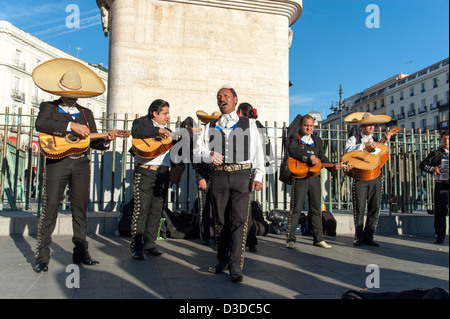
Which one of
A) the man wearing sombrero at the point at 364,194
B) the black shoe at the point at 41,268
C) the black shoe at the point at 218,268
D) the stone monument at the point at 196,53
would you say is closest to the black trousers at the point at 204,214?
the black shoe at the point at 218,268

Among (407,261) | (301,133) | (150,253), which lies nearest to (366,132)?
(301,133)

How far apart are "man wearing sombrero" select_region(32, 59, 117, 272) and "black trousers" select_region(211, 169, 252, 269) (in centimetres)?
142

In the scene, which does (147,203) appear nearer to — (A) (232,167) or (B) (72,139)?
(B) (72,139)

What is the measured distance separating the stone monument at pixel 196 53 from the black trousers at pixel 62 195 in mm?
3834

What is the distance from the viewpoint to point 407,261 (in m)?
5.09

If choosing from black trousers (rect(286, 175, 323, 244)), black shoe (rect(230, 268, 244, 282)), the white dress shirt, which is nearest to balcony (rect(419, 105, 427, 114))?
black trousers (rect(286, 175, 323, 244))

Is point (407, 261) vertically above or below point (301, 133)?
below

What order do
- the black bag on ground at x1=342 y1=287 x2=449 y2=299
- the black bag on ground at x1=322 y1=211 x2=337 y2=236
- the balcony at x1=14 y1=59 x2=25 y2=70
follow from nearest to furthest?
1. the black bag on ground at x1=342 y1=287 x2=449 y2=299
2. the black bag on ground at x1=322 y1=211 x2=337 y2=236
3. the balcony at x1=14 y1=59 x2=25 y2=70

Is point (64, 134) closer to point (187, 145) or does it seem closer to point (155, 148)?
point (155, 148)

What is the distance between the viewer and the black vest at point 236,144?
4254mm

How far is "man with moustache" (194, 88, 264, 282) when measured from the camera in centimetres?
419

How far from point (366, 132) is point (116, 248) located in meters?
4.21

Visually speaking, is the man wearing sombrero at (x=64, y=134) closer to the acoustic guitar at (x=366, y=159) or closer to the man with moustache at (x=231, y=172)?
the man with moustache at (x=231, y=172)

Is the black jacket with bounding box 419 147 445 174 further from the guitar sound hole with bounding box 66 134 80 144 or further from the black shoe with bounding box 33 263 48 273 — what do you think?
the black shoe with bounding box 33 263 48 273
